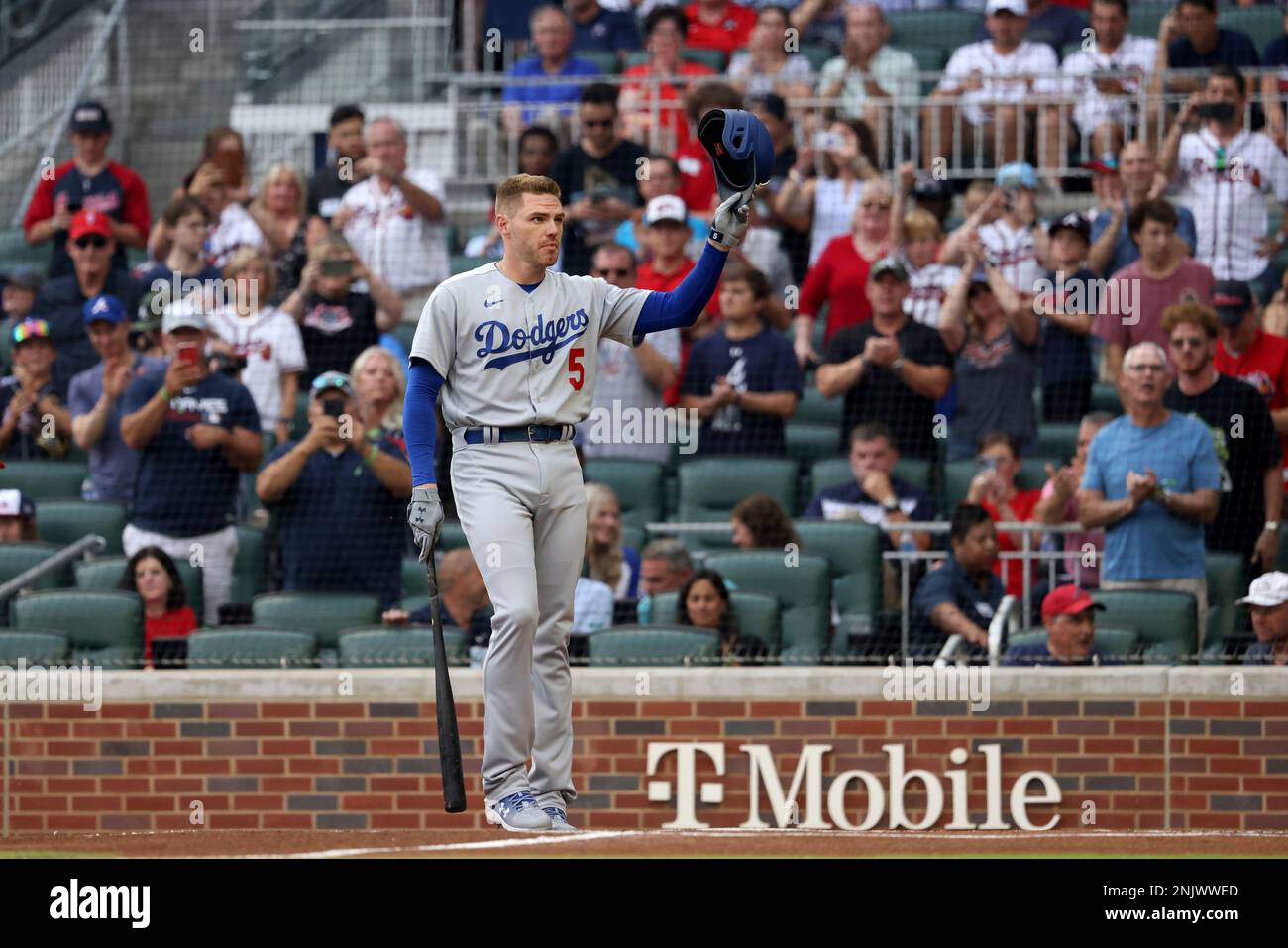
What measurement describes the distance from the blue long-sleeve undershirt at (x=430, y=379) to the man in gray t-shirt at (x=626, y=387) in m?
3.69

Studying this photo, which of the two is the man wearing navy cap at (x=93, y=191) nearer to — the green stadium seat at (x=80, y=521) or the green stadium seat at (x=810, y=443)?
the green stadium seat at (x=80, y=521)

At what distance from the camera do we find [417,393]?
6.46 metres

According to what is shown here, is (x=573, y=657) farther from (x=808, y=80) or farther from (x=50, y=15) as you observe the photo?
(x=50, y=15)

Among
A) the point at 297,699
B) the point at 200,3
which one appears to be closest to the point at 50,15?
the point at 200,3

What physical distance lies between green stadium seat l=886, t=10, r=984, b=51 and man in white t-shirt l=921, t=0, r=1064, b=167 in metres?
1.19

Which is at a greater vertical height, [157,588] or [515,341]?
[515,341]

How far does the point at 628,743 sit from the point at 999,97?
203 inches

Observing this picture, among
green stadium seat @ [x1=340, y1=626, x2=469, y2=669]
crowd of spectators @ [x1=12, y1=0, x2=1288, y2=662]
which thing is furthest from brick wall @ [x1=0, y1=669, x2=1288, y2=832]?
crowd of spectators @ [x1=12, y1=0, x2=1288, y2=662]

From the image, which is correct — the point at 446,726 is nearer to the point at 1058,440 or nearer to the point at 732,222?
the point at 732,222

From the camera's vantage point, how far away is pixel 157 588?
9344mm

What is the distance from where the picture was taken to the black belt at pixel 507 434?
650cm

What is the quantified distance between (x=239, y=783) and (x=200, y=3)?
26.6 ft

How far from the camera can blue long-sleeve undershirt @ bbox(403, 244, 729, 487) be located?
6.38m
